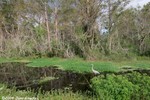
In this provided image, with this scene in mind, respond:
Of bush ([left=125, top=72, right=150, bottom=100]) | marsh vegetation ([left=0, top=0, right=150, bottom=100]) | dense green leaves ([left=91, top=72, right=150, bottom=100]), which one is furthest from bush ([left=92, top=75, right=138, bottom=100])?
marsh vegetation ([left=0, top=0, right=150, bottom=100])

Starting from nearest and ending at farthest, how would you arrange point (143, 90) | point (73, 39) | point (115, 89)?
point (115, 89) < point (143, 90) < point (73, 39)

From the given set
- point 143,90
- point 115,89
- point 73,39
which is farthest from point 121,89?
point 73,39

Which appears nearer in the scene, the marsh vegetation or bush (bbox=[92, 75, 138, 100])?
bush (bbox=[92, 75, 138, 100])

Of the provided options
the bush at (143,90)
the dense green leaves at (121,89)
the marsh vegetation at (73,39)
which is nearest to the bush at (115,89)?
the dense green leaves at (121,89)

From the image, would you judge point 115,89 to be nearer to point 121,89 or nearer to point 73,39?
point 121,89

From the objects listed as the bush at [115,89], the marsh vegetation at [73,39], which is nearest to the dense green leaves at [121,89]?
the bush at [115,89]

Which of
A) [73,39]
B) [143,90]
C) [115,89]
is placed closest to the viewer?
[115,89]

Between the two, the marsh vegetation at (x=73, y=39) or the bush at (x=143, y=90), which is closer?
the bush at (x=143, y=90)

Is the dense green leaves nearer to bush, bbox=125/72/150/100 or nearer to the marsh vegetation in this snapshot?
bush, bbox=125/72/150/100

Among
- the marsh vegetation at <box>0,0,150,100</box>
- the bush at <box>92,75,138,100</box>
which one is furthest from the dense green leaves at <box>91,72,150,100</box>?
the marsh vegetation at <box>0,0,150,100</box>

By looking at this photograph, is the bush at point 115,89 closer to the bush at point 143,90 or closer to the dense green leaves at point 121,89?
the dense green leaves at point 121,89

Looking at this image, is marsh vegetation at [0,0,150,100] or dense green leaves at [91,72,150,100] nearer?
dense green leaves at [91,72,150,100]

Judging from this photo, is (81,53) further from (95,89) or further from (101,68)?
→ (95,89)

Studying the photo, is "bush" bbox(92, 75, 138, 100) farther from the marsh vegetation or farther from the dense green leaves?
the marsh vegetation
